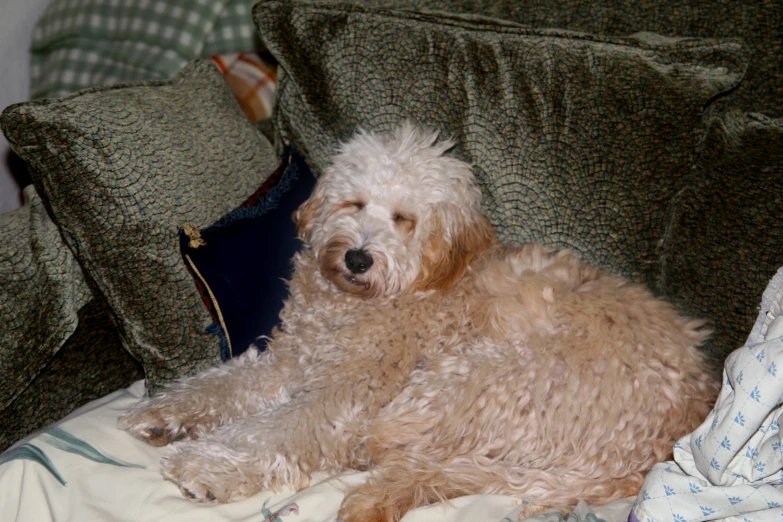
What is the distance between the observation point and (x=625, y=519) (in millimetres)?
1694

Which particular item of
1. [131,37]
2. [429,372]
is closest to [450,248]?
[429,372]

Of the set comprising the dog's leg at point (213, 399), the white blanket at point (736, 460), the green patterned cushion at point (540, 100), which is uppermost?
the green patterned cushion at point (540, 100)

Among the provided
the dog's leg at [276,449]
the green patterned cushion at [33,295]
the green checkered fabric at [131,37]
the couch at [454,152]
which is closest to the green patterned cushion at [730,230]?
the couch at [454,152]

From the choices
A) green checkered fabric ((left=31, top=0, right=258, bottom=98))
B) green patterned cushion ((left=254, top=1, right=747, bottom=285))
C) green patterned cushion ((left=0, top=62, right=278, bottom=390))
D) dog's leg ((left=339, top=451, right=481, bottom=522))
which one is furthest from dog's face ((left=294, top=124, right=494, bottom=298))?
green checkered fabric ((left=31, top=0, right=258, bottom=98))

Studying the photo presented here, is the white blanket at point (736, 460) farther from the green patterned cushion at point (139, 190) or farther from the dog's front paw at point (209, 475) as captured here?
the green patterned cushion at point (139, 190)

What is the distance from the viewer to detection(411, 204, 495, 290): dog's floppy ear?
7.35 feet

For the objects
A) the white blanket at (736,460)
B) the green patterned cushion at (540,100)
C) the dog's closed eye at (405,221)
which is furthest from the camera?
the dog's closed eye at (405,221)

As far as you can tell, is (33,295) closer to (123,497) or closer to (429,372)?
(123,497)

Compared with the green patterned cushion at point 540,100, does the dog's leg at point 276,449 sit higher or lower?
A: lower

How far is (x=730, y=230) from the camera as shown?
2.10 m

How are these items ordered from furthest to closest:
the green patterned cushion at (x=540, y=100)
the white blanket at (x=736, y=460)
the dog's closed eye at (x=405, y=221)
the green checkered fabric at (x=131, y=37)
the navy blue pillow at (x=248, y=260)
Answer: the green checkered fabric at (x=131, y=37) < the dog's closed eye at (x=405, y=221) < the green patterned cushion at (x=540, y=100) < the navy blue pillow at (x=248, y=260) < the white blanket at (x=736, y=460)

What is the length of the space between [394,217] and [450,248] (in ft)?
0.87

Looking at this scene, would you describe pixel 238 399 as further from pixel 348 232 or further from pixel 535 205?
pixel 535 205

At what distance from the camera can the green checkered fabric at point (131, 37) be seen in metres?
3.10
